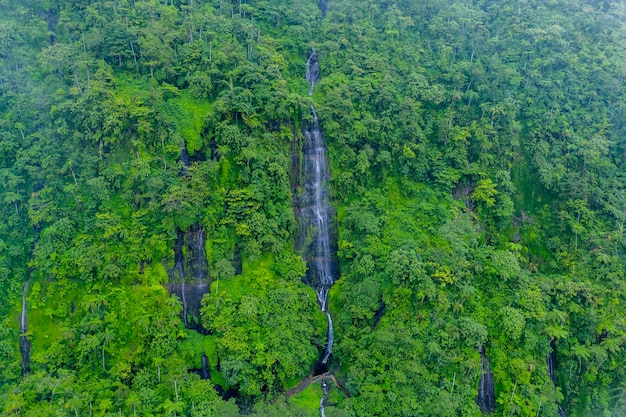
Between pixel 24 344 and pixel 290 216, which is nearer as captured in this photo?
pixel 24 344

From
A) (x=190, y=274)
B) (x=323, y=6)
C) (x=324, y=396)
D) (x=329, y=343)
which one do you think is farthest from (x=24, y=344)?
(x=323, y=6)

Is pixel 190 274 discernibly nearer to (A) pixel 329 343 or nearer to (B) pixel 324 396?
(A) pixel 329 343

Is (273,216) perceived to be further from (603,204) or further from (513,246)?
(603,204)

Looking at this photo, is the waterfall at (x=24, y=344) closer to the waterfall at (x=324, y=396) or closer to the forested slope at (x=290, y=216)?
the forested slope at (x=290, y=216)

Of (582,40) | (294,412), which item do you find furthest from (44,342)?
(582,40)

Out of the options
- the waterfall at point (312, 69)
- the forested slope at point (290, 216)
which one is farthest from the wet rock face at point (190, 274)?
the waterfall at point (312, 69)

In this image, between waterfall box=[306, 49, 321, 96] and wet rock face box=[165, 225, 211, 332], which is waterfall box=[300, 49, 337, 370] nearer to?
waterfall box=[306, 49, 321, 96]
